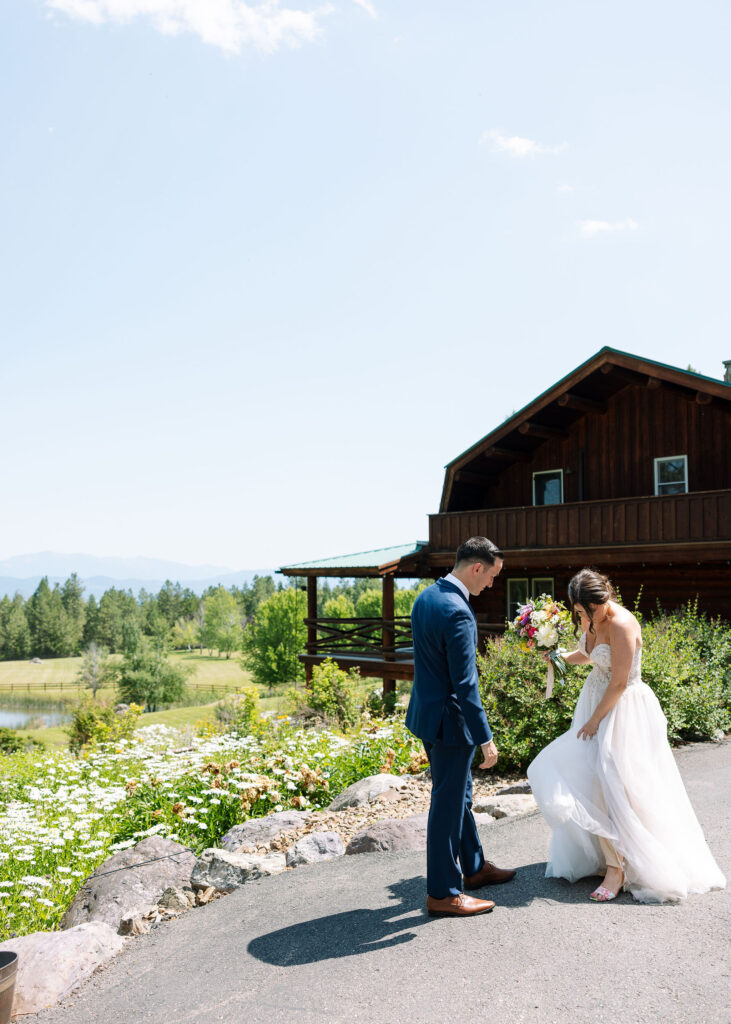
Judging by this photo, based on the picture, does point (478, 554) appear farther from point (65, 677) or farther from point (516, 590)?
point (65, 677)

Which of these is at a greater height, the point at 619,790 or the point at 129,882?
the point at 619,790

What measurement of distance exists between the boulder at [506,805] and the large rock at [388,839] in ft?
3.17

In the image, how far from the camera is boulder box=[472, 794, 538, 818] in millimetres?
7444

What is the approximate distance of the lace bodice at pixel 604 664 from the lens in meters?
5.19

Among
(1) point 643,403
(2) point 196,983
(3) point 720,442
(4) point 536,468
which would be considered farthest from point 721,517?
(2) point 196,983

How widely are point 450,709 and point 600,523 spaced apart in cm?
1518

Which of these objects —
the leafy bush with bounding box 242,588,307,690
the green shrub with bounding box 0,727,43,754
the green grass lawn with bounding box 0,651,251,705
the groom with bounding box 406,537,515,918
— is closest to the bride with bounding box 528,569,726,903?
the groom with bounding box 406,537,515,918

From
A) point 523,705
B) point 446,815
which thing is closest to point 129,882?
point 446,815

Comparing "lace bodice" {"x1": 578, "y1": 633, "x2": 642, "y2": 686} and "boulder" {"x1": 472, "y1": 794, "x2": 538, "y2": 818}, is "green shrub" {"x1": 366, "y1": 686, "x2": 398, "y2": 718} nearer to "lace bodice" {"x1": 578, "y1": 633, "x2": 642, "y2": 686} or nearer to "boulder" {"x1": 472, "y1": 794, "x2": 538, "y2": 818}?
"boulder" {"x1": 472, "y1": 794, "x2": 538, "y2": 818}

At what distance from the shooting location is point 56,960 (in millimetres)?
4965

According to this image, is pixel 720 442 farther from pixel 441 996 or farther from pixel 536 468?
pixel 441 996

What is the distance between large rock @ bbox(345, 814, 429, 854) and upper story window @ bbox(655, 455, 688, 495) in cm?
1502

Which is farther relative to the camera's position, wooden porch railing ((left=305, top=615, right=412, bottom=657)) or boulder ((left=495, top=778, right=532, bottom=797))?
wooden porch railing ((left=305, top=615, right=412, bottom=657))

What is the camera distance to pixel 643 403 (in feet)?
67.9
